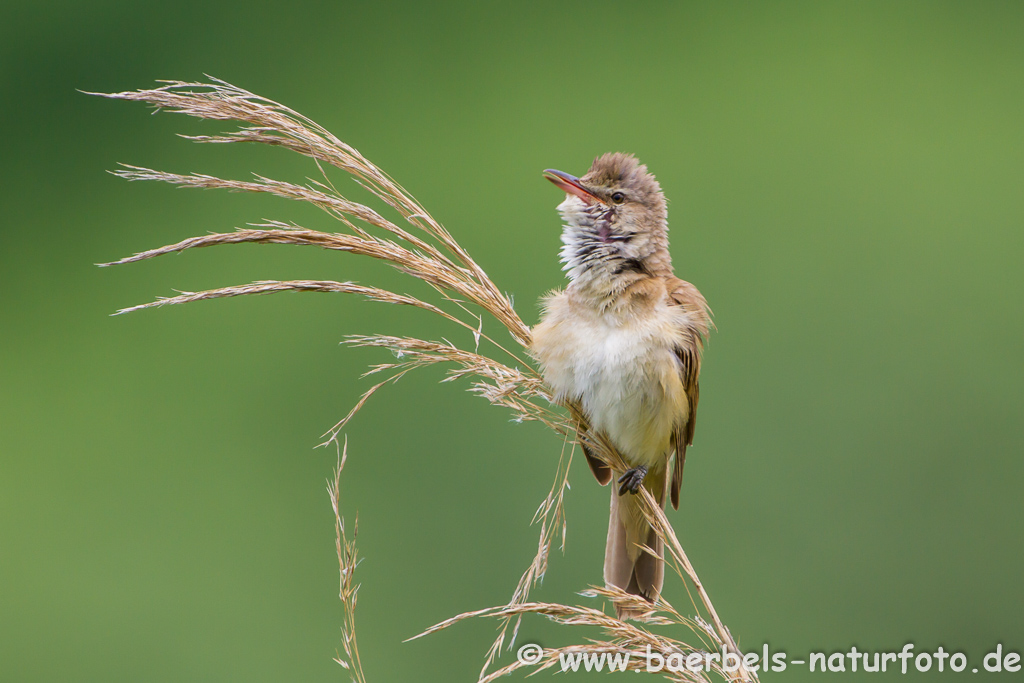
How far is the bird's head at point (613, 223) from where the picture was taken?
2.96 m

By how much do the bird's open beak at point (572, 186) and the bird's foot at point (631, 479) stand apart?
0.87m

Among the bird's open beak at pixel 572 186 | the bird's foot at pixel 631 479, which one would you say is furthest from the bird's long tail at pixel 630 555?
the bird's open beak at pixel 572 186

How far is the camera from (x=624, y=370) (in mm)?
2867

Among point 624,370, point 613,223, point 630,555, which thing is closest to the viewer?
point 624,370

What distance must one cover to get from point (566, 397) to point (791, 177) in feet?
14.8

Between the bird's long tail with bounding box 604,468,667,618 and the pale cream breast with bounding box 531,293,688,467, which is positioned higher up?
the pale cream breast with bounding box 531,293,688,467

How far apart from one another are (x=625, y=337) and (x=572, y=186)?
567mm

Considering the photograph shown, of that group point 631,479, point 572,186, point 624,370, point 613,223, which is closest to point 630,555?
point 631,479
